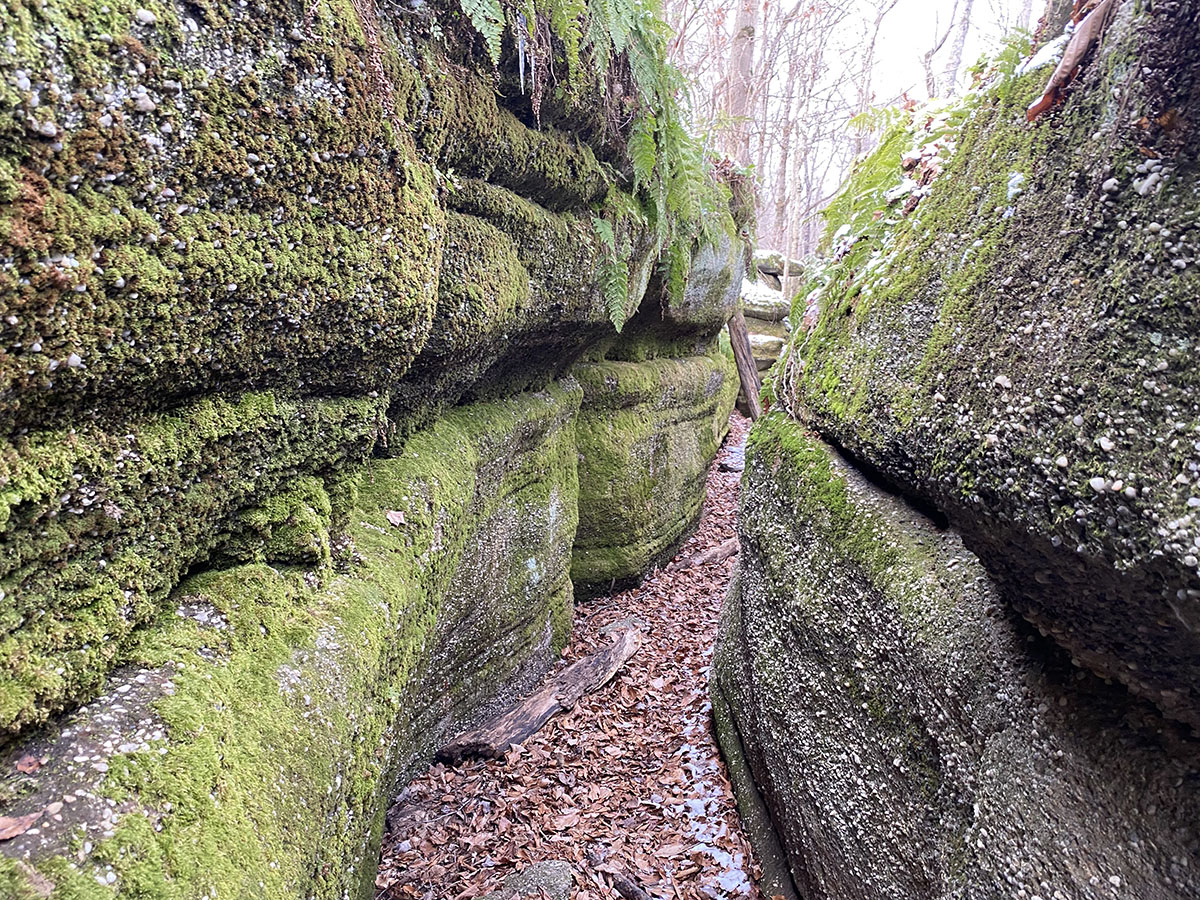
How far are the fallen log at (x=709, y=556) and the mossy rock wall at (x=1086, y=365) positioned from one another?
5085 millimetres

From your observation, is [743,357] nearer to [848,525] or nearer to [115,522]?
[848,525]

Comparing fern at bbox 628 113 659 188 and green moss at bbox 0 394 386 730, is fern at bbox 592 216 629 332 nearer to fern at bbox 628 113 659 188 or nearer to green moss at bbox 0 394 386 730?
fern at bbox 628 113 659 188

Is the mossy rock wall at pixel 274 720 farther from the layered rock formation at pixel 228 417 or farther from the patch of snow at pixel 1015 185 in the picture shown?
the patch of snow at pixel 1015 185

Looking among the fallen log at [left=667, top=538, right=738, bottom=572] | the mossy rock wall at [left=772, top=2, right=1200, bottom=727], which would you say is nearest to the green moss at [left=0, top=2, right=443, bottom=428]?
the mossy rock wall at [left=772, top=2, right=1200, bottom=727]

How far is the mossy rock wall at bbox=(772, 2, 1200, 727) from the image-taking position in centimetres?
139

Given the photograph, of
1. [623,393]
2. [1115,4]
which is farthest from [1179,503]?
[623,393]

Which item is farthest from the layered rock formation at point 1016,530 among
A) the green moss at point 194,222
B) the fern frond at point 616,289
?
the green moss at point 194,222

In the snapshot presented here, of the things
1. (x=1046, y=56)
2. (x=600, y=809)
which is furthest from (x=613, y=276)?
(x=600, y=809)

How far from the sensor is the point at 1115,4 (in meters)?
1.77

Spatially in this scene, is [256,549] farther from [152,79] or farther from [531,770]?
[531,770]

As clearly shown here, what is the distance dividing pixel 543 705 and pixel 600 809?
979mm

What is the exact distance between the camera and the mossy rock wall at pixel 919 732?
5.36 feet

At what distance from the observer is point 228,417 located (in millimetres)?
1948

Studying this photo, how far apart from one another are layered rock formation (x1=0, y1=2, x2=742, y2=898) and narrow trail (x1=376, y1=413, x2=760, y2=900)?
0.79 m
